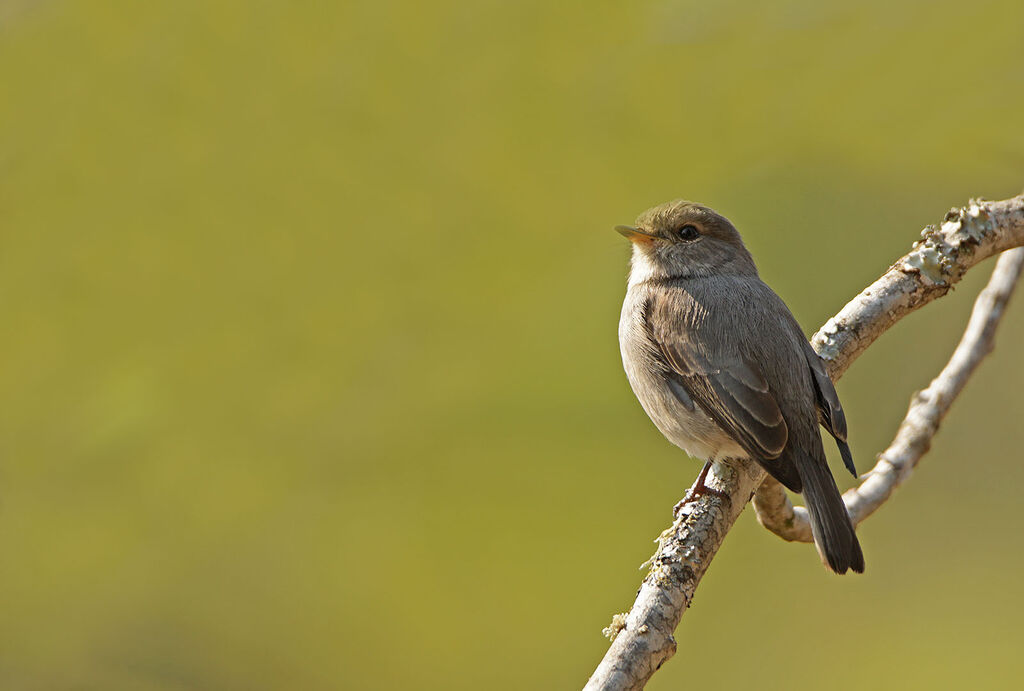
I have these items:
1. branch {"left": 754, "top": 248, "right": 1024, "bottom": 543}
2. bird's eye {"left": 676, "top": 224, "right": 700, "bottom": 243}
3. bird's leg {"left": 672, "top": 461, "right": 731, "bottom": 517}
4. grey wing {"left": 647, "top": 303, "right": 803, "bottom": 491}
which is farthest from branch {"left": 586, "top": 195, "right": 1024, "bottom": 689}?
bird's eye {"left": 676, "top": 224, "right": 700, "bottom": 243}

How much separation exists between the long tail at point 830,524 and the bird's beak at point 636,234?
102 cm

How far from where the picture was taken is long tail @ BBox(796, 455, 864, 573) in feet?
8.27

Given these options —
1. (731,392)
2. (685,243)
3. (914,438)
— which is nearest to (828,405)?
(731,392)

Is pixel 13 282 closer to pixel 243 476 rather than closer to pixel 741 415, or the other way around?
pixel 243 476

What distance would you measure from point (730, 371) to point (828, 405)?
29cm

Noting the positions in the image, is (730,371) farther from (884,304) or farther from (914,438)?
(914,438)

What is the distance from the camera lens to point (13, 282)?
3.85 metres

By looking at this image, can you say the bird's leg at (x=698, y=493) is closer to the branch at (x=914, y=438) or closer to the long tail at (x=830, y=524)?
the long tail at (x=830, y=524)

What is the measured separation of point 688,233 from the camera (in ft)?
10.9

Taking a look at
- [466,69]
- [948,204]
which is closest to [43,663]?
[466,69]

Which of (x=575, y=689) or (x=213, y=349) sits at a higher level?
(x=213, y=349)

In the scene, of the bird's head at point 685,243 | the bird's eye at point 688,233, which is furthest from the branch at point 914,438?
the bird's eye at point 688,233

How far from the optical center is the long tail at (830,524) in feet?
8.27

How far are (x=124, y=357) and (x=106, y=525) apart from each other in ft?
2.66
